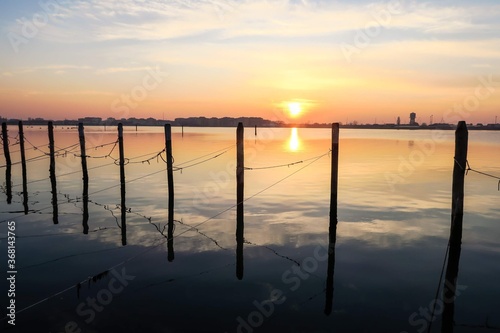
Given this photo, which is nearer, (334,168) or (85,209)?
(334,168)

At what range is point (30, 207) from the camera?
22.6 meters

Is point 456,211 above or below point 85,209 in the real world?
above

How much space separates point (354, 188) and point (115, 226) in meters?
19.2

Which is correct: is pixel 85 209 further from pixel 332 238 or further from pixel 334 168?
pixel 334 168

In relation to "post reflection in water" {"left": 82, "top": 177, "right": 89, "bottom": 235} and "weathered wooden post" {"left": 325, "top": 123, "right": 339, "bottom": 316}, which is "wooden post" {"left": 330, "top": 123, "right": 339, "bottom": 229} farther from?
"post reflection in water" {"left": 82, "top": 177, "right": 89, "bottom": 235}

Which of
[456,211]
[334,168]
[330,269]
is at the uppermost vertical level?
[334,168]

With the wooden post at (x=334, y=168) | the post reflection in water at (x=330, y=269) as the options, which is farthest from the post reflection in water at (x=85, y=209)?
the wooden post at (x=334, y=168)

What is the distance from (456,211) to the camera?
11.4 metres

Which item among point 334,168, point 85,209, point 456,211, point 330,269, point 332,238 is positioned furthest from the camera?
point 85,209

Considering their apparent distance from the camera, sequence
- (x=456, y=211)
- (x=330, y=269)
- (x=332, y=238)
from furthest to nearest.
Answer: (x=332, y=238) → (x=330, y=269) → (x=456, y=211)

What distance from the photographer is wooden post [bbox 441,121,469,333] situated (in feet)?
36.2

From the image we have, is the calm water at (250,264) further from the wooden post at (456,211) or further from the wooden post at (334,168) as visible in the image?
the wooden post at (334,168)

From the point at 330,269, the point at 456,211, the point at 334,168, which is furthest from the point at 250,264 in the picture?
the point at 456,211

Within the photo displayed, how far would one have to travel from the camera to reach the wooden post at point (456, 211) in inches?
434
